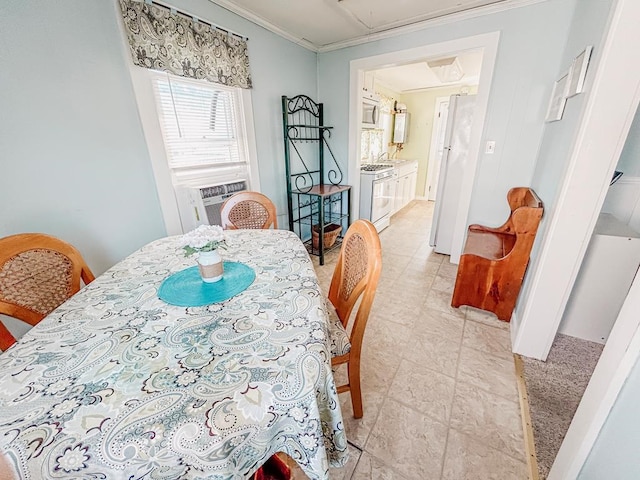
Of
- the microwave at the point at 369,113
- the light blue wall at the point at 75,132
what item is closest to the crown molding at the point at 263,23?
the light blue wall at the point at 75,132

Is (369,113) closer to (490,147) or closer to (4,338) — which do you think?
(490,147)

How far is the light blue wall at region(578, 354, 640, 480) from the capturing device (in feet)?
2.05

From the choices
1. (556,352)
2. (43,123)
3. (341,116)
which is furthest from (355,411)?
(341,116)

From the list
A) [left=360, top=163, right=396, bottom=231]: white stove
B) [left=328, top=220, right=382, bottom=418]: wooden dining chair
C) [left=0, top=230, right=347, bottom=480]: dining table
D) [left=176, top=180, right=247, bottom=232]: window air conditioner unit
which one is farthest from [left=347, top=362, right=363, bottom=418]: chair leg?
[left=360, top=163, right=396, bottom=231]: white stove

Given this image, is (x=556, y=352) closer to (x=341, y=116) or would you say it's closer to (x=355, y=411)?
(x=355, y=411)

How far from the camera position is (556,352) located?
1.66m

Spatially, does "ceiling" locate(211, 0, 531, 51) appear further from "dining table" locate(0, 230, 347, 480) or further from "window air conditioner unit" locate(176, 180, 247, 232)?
"dining table" locate(0, 230, 347, 480)

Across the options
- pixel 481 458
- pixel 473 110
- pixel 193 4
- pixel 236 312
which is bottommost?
pixel 481 458

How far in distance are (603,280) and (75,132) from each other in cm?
329

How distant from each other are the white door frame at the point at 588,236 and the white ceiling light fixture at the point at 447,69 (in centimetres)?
205

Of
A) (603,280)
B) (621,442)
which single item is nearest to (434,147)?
(603,280)

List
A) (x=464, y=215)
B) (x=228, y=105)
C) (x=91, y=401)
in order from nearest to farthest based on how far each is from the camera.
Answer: (x=91, y=401) → (x=228, y=105) → (x=464, y=215)

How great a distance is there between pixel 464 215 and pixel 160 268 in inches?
106

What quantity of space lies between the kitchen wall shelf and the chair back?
1493 millimetres
